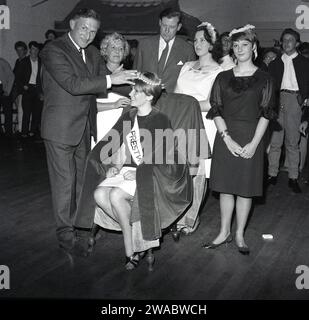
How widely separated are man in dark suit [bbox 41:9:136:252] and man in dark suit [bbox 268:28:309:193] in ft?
8.00

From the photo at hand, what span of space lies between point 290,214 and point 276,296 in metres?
1.64

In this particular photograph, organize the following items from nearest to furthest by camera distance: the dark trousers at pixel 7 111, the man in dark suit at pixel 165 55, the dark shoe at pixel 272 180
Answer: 1. the man in dark suit at pixel 165 55
2. the dark shoe at pixel 272 180
3. the dark trousers at pixel 7 111

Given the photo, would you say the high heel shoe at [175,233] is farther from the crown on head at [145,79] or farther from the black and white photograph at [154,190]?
the crown on head at [145,79]

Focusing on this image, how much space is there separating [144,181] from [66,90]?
0.80 meters

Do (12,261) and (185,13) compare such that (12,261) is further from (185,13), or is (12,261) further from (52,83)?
(185,13)

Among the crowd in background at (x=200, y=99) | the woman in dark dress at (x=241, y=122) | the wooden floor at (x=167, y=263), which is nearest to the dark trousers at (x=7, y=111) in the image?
the wooden floor at (x=167, y=263)

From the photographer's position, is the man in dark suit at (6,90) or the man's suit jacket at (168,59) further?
the man in dark suit at (6,90)

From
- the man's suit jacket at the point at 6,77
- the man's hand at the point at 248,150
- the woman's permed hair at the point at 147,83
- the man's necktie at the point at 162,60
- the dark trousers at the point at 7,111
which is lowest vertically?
the dark trousers at the point at 7,111

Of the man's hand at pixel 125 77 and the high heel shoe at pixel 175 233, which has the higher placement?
the man's hand at pixel 125 77

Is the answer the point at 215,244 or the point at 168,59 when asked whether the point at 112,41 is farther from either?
the point at 215,244

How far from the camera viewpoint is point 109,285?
2596mm

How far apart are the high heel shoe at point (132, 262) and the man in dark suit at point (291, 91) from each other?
8.11 feet

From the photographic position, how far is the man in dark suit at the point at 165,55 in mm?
3568

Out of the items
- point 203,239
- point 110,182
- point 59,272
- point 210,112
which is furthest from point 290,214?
point 59,272
